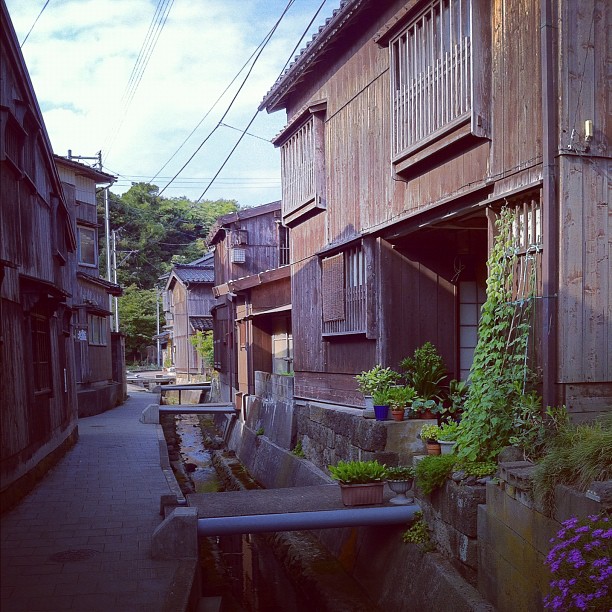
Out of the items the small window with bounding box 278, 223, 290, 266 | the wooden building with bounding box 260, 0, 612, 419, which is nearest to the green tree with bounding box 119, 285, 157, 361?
the small window with bounding box 278, 223, 290, 266

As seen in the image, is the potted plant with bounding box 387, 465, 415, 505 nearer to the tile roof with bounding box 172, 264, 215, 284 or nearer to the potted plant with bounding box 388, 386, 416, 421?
the potted plant with bounding box 388, 386, 416, 421

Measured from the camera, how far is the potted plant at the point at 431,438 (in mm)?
8891

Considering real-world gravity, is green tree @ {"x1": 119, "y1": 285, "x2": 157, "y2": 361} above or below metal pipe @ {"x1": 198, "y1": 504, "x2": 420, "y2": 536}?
above

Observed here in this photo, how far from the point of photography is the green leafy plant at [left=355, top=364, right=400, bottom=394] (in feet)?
34.6

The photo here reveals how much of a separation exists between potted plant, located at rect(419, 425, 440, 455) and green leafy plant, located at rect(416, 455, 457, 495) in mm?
868

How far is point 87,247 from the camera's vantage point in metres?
27.3

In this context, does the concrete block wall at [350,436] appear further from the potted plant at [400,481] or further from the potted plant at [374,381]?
the potted plant at [400,481]

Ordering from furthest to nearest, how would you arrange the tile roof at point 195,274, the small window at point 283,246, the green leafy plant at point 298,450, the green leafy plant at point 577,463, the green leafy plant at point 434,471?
the tile roof at point 195,274
the small window at point 283,246
the green leafy plant at point 298,450
the green leafy plant at point 434,471
the green leafy plant at point 577,463

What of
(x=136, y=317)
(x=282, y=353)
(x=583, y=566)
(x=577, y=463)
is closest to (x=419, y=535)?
→ (x=577, y=463)

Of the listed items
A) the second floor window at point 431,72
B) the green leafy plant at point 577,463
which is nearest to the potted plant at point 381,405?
the second floor window at point 431,72

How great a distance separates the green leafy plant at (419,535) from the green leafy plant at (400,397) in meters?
2.04

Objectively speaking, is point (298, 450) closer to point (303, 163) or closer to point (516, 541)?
point (303, 163)

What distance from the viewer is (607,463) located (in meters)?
5.36

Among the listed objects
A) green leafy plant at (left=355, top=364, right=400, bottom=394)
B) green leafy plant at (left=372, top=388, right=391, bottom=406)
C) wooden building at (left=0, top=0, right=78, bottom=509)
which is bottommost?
green leafy plant at (left=372, top=388, right=391, bottom=406)
